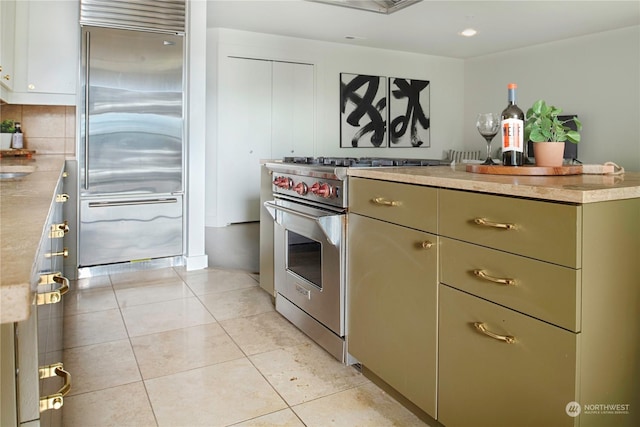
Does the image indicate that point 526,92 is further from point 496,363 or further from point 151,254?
point 496,363

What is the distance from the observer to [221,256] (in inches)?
180

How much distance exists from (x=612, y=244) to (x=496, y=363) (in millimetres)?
454

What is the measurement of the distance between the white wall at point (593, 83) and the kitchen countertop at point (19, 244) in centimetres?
595

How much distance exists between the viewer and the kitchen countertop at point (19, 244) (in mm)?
519

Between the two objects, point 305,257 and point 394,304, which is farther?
point 305,257

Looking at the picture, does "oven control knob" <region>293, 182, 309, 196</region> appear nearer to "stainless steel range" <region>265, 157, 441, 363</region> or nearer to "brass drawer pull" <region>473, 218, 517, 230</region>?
"stainless steel range" <region>265, 157, 441, 363</region>

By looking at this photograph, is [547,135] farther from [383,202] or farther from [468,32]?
[468,32]

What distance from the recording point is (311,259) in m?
2.42

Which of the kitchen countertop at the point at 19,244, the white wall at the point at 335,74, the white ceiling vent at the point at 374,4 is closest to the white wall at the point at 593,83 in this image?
the white wall at the point at 335,74

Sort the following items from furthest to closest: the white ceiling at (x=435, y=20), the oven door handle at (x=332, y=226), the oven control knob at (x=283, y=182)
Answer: the white ceiling at (x=435, y=20), the oven control knob at (x=283, y=182), the oven door handle at (x=332, y=226)

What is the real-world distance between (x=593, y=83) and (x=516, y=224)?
539cm

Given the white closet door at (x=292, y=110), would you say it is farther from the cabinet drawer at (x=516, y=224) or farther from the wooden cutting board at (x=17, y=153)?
the cabinet drawer at (x=516, y=224)

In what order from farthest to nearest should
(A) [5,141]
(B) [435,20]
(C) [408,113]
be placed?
(C) [408,113]
(B) [435,20]
(A) [5,141]

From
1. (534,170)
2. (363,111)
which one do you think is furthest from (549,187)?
(363,111)
